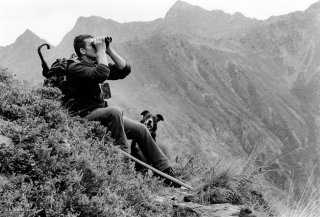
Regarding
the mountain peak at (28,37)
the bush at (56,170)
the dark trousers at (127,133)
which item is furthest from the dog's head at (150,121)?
the mountain peak at (28,37)

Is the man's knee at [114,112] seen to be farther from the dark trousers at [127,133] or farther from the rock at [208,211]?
the rock at [208,211]

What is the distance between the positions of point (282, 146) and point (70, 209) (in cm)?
15999

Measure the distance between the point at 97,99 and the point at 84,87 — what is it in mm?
261

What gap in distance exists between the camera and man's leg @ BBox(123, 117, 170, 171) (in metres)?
6.15

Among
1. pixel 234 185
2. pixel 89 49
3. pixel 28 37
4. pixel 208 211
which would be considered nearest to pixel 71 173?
pixel 208 211

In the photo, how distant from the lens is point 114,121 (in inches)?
228

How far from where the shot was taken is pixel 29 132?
426 centimetres

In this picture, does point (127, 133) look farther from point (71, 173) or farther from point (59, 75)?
point (71, 173)

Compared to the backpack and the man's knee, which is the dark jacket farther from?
the man's knee

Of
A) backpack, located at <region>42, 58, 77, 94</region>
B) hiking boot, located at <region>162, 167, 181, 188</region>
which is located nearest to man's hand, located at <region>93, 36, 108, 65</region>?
backpack, located at <region>42, 58, 77, 94</region>

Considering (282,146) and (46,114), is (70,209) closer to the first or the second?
(46,114)

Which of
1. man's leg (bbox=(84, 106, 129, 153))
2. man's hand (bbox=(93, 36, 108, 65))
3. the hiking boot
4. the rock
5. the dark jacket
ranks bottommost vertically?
the rock

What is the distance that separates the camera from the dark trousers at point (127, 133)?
5809 millimetres

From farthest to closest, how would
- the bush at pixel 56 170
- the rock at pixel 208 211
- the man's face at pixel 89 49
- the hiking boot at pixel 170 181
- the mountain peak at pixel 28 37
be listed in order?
1. the mountain peak at pixel 28 37
2. the man's face at pixel 89 49
3. the hiking boot at pixel 170 181
4. the rock at pixel 208 211
5. the bush at pixel 56 170
